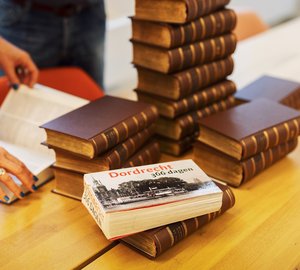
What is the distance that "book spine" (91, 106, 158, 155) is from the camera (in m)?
1.03

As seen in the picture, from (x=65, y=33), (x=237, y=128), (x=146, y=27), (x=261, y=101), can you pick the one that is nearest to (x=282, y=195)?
(x=237, y=128)

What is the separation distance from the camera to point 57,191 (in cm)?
114

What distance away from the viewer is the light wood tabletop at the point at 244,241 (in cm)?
90

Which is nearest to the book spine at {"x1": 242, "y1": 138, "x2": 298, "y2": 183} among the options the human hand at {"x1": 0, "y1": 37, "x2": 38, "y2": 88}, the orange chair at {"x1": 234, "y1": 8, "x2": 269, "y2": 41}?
the human hand at {"x1": 0, "y1": 37, "x2": 38, "y2": 88}

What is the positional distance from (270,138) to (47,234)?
1.84 feet

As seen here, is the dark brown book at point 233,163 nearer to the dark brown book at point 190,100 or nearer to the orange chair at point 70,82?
the dark brown book at point 190,100

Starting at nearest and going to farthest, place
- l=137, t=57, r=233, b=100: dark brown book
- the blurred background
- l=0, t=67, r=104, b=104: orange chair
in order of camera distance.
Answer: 1. l=137, t=57, r=233, b=100: dark brown book
2. l=0, t=67, r=104, b=104: orange chair
3. the blurred background

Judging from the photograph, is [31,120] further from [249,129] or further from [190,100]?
[249,129]

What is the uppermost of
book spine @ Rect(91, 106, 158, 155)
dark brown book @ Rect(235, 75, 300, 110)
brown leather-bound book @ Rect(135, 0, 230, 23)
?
brown leather-bound book @ Rect(135, 0, 230, 23)

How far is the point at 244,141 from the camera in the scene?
1.09 meters

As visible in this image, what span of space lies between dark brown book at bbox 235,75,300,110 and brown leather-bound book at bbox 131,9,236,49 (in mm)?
231

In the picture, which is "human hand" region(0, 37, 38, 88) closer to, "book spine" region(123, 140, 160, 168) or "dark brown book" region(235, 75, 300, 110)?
"book spine" region(123, 140, 160, 168)

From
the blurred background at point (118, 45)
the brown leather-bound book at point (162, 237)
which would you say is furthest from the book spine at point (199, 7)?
the blurred background at point (118, 45)

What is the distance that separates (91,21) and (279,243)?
136 cm
